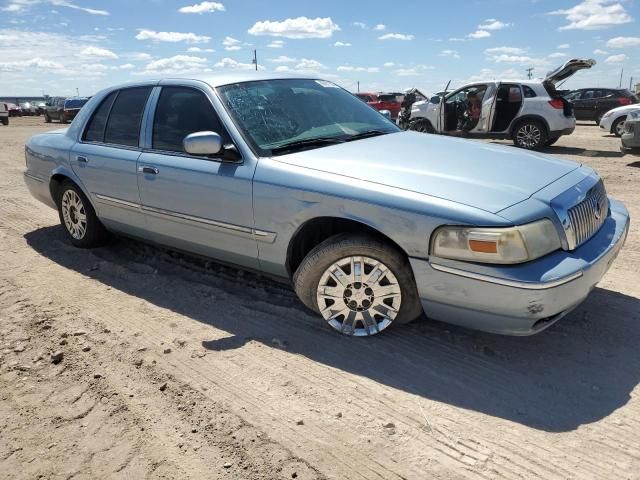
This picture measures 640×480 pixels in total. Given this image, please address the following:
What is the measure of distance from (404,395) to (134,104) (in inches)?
126

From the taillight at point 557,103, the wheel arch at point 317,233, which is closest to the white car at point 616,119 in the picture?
the taillight at point 557,103

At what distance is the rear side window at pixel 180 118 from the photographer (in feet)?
12.1

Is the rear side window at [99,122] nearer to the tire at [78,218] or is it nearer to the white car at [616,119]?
the tire at [78,218]

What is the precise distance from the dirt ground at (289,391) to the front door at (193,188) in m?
0.45

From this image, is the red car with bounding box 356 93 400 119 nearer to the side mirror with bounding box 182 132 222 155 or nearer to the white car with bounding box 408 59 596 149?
the white car with bounding box 408 59 596 149

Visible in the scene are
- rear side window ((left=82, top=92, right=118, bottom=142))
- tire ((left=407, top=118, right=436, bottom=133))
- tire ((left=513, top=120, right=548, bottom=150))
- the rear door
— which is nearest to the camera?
the rear door

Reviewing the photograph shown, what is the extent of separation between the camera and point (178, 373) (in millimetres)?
2949

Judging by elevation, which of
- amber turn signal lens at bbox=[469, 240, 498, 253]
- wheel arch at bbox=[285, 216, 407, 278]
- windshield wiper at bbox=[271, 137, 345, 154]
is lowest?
wheel arch at bbox=[285, 216, 407, 278]

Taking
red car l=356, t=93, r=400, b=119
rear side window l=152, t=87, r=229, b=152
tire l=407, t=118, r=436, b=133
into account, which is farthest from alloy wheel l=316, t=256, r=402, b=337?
red car l=356, t=93, r=400, b=119

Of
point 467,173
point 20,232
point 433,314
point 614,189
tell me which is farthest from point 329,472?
point 614,189

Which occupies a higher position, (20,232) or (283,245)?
(283,245)

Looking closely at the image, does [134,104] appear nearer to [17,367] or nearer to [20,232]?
[17,367]

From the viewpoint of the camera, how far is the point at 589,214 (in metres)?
3.06

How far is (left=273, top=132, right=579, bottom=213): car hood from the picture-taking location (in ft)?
9.17
